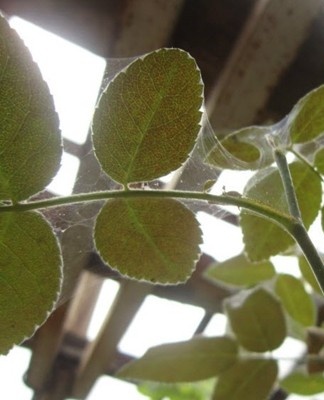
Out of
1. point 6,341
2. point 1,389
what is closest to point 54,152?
point 6,341

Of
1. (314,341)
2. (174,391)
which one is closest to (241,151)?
(314,341)

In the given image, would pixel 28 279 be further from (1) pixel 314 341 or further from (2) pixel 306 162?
(1) pixel 314 341

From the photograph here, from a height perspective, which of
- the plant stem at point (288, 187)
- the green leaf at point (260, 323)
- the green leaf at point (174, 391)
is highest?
the plant stem at point (288, 187)

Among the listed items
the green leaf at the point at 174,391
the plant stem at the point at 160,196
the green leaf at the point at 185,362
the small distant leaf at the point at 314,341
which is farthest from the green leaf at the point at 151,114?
the green leaf at the point at 174,391

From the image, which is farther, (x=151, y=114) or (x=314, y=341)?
(x=314, y=341)

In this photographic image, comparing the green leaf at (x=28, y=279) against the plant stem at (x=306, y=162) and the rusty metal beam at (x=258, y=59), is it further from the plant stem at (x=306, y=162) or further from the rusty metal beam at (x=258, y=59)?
the rusty metal beam at (x=258, y=59)
